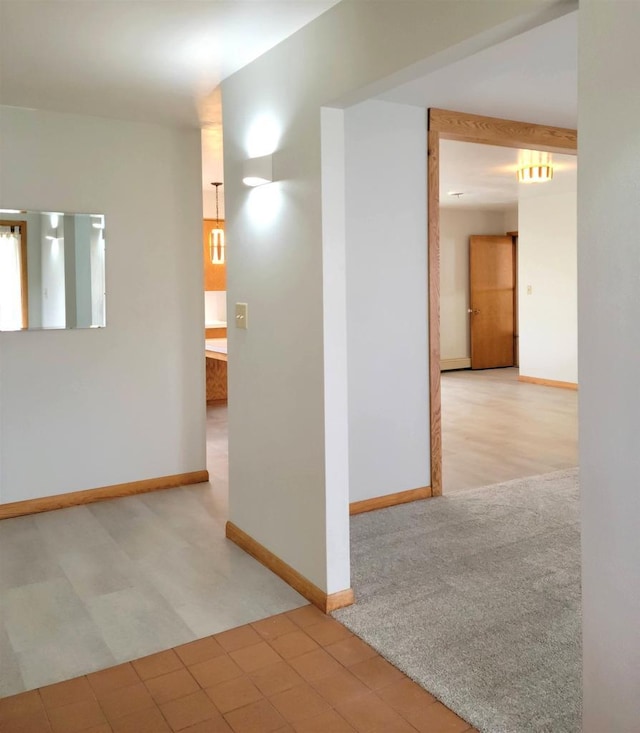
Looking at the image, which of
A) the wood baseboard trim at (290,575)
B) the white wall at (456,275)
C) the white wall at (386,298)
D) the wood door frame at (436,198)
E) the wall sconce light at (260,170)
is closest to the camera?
the wood baseboard trim at (290,575)

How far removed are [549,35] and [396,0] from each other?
3.55 feet

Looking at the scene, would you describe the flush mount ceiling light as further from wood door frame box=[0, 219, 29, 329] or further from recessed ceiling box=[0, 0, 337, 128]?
wood door frame box=[0, 219, 29, 329]

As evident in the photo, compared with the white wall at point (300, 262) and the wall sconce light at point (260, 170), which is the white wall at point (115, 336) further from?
the wall sconce light at point (260, 170)

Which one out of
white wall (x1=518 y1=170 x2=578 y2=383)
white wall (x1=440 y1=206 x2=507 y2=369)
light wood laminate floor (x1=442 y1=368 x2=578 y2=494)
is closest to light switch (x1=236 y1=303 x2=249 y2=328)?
light wood laminate floor (x1=442 y1=368 x2=578 y2=494)

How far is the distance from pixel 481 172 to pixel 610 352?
20.0 ft

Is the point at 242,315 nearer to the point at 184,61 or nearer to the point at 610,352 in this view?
the point at 184,61

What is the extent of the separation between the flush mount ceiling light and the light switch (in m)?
4.06

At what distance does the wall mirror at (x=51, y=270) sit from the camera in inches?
160

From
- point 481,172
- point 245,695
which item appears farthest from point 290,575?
point 481,172

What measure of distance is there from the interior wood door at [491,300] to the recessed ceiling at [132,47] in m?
7.38

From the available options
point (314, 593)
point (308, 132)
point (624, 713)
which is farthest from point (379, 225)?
point (624, 713)

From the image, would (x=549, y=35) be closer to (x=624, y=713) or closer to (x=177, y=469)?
(x=624, y=713)

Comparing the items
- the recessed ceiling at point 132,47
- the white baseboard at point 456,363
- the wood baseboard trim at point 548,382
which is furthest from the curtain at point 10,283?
the white baseboard at point 456,363

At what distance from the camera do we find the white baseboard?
10.7 m
